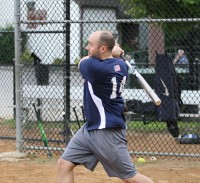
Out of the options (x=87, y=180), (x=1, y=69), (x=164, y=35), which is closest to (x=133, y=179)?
(x=87, y=180)

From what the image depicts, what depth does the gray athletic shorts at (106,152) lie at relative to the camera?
554cm

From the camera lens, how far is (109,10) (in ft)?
55.8

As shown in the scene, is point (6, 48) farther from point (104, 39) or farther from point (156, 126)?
point (104, 39)

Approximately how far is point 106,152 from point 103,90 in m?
0.56

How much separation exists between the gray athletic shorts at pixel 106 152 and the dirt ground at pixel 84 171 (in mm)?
1976

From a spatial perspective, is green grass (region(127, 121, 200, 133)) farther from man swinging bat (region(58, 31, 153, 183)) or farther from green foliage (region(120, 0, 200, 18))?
man swinging bat (region(58, 31, 153, 183))

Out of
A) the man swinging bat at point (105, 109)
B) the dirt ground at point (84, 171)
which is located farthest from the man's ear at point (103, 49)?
the dirt ground at point (84, 171)

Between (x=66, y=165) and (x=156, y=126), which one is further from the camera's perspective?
(x=156, y=126)

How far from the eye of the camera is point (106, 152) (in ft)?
18.2

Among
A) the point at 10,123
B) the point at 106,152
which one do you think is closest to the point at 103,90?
the point at 106,152

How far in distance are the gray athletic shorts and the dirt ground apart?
198 centimetres

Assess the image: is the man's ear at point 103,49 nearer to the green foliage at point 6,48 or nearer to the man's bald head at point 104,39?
the man's bald head at point 104,39

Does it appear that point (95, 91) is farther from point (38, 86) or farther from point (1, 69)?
A: point (1, 69)

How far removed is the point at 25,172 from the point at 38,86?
9.03 feet
